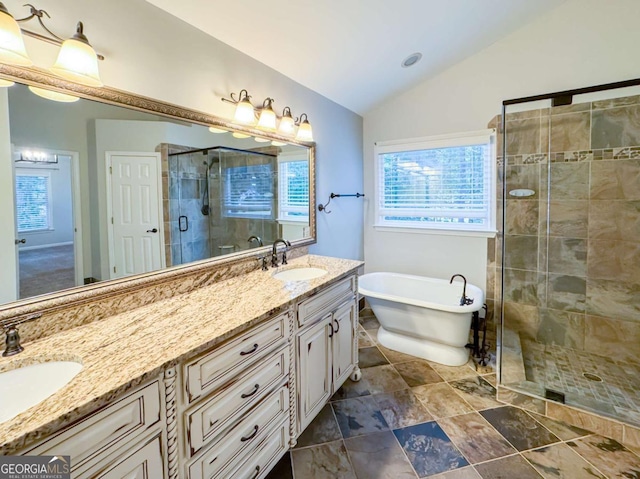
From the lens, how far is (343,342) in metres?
2.05

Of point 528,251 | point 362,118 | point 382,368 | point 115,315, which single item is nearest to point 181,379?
point 115,315

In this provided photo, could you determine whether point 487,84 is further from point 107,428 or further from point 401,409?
point 107,428

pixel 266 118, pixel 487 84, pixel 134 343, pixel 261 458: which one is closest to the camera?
pixel 134 343

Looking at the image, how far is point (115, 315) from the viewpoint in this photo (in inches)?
52.1

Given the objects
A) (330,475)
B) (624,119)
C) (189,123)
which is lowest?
(330,475)

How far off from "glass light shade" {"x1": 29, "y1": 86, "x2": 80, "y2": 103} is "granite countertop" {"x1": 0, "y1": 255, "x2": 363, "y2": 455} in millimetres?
875

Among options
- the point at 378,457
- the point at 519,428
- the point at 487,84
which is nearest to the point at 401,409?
the point at 378,457

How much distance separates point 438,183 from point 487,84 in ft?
3.14

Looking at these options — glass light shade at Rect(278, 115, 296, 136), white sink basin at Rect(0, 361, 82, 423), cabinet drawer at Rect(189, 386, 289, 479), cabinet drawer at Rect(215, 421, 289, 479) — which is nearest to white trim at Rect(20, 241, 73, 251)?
white sink basin at Rect(0, 361, 82, 423)

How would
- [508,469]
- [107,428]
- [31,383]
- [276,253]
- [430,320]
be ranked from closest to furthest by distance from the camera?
[107,428] < [31,383] < [508,469] < [276,253] < [430,320]

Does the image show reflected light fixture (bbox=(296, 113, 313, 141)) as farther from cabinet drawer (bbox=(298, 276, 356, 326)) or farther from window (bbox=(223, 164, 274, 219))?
cabinet drawer (bbox=(298, 276, 356, 326))

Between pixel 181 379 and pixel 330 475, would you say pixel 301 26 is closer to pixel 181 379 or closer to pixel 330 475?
pixel 181 379

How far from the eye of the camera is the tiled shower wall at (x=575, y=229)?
2.39 metres

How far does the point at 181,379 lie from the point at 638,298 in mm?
3214
